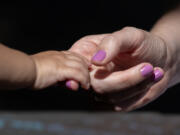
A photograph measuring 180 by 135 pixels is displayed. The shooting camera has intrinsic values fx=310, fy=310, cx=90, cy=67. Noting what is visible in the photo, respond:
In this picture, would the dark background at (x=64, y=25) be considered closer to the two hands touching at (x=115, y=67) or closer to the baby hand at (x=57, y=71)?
the two hands touching at (x=115, y=67)

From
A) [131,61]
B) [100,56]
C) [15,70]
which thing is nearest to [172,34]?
[131,61]

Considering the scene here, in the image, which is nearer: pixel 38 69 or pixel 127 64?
pixel 38 69

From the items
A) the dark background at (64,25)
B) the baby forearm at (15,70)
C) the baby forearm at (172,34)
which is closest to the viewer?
the baby forearm at (15,70)

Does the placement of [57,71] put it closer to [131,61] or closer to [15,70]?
[15,70]

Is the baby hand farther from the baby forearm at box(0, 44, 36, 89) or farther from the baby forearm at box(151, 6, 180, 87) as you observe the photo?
the baby forearm at box(151, 6, 180, 87)

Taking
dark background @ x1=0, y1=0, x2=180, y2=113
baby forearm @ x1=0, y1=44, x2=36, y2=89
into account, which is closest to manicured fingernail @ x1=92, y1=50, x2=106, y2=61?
baby forearm @ x1=0, y1=44, x2=36, y2=89

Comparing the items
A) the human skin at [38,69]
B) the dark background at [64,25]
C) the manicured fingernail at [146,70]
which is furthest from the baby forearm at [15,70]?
the dark background at [64,25]

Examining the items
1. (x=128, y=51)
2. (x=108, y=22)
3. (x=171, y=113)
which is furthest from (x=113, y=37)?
(x=171, y=113)
